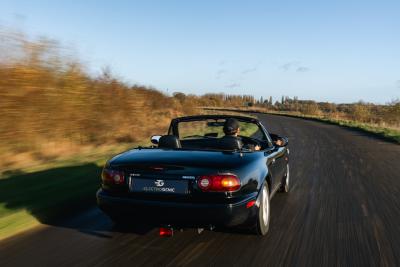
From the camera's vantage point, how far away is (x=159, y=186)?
4.51 meters

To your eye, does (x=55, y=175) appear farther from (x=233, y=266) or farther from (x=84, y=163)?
(x=233, y=266)

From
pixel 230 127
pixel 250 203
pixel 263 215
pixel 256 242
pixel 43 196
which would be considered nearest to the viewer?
pixel 250 203

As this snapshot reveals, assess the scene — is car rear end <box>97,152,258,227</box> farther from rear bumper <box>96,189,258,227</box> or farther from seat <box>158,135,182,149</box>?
seat <box>158,135,182,149</box>

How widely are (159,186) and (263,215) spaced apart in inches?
53.4

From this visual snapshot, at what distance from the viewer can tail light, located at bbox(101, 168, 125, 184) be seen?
15.4ft

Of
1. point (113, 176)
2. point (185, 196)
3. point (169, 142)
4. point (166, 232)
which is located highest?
point (169, 142)

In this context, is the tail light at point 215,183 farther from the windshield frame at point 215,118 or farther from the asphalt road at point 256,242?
the windshield frame at point 215,118

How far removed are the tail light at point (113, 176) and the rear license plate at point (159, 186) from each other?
0.16 metres

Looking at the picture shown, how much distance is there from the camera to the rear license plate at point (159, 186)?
4.46 metres

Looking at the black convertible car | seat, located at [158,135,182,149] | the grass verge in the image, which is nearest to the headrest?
seat, located at [158,135,182,149]

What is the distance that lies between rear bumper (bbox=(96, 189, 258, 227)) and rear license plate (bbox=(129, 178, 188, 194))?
0.12 meters

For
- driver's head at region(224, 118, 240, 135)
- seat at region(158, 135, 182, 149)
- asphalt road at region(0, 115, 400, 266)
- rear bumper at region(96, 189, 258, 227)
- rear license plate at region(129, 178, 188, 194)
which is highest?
driver's head at region(224, 118, 240, 135)

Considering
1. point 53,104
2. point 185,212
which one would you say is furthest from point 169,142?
point 53,104

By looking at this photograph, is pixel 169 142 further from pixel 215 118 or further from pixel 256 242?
pixel 256 242
